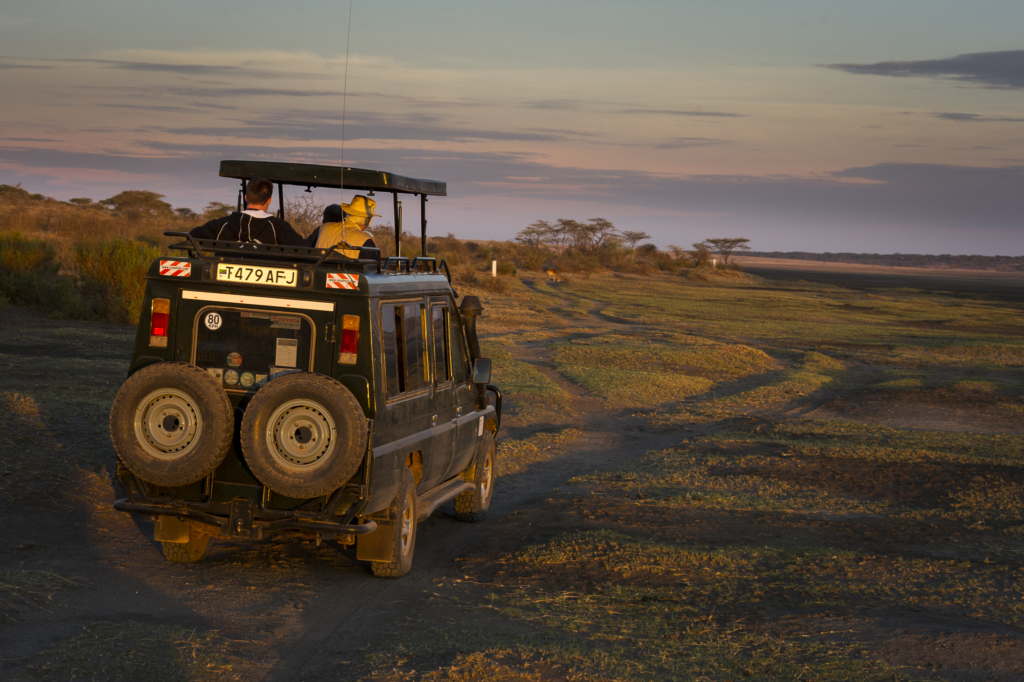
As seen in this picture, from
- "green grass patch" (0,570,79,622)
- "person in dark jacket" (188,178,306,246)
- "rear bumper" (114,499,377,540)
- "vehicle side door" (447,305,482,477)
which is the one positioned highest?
"person in dark jacket" (188,178,306,246)

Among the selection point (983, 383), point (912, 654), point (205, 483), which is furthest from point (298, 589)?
point (983, 383)

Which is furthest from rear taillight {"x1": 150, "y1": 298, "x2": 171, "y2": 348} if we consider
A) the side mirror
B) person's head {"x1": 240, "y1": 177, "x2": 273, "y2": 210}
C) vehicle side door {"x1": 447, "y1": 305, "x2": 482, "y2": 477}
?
the side mirror

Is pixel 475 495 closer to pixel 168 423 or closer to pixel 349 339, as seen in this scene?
pixel 349 339

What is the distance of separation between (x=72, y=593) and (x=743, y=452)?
895cm

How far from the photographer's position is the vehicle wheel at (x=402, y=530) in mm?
6875

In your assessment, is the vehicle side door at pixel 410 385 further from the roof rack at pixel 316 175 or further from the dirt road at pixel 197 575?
the roof rack at pixel 316 175

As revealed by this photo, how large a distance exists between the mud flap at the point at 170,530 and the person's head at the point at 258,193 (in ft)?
8.06

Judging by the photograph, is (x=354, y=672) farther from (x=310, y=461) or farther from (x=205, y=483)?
(x=205, y=483)

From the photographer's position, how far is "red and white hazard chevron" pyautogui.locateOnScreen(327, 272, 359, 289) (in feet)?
20.9

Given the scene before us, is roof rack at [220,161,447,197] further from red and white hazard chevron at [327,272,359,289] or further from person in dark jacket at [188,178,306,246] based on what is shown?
red and white hazard chevron at [327,272,359,289]

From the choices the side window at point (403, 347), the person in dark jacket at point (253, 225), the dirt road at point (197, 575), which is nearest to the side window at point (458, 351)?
the side window at point (403, 347)

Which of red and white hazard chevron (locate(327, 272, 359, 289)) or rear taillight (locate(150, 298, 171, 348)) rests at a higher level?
red and white hazard chevron (locate(327, 272, 359, 289))

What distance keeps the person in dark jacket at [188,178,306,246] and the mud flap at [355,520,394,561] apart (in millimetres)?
2208

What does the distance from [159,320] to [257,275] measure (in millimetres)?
744
